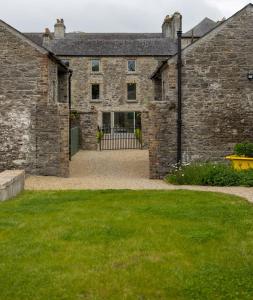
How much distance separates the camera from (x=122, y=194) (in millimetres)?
13086

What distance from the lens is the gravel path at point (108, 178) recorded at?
15102mm

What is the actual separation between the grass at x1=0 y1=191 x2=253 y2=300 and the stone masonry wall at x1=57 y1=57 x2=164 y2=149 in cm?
3651

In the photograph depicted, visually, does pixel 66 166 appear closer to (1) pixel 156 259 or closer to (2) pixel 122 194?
(2) pixel 122 194

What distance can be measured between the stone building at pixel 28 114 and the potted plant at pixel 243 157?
6.00m

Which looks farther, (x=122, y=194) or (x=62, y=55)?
(x=62, y=55)

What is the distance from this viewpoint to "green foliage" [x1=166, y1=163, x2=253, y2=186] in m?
15.6

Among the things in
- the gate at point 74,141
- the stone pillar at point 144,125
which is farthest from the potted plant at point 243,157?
the stone pillar at point 144,125

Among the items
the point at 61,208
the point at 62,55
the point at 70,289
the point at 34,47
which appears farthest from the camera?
the point at 62,55

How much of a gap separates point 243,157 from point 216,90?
10.0 ft

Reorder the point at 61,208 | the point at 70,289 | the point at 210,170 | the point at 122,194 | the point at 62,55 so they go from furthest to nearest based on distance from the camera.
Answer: the point at 62,55, the point at 210,170, the point at 122,194, the point at 61,208, the point at 70,289

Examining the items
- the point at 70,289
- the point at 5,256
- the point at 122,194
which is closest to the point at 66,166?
the point at 122,194

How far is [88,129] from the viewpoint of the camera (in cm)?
3297

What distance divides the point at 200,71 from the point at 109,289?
1371 cm

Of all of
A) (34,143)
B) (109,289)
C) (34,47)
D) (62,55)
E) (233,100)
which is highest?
(62,55)
